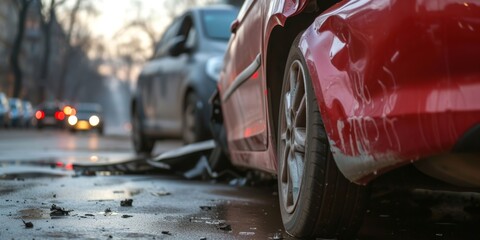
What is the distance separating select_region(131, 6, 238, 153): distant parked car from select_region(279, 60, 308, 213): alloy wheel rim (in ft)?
14.5

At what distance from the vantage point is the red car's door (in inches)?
171

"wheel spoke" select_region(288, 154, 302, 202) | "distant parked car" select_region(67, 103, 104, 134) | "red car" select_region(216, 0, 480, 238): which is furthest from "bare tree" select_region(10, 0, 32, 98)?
"wheel spoke" select_region(288, 154, 302, 202)

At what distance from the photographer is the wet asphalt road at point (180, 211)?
139 inches

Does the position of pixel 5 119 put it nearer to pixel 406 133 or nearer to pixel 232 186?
pixel 232 186

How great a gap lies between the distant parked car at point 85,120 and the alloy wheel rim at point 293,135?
125 ft

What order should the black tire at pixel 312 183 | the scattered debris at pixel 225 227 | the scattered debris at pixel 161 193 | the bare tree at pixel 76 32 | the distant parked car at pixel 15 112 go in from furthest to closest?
the bare tree at pixel 76 32 < the distant parked car at pixel 15 112 < the scattered debris at pixel 161 193 < the scattered debris at pixel 225 227 < the black tire at pixel 312 183

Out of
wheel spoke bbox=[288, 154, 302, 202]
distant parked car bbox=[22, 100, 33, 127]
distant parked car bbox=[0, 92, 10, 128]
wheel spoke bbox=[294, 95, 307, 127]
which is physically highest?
wheel spoke bbox=[294, 95, 307, 127]

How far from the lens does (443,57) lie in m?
2.37

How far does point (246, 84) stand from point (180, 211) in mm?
980

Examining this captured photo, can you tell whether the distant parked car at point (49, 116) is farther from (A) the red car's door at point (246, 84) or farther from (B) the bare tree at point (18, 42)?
(A) the red car's door at point (246, 84)

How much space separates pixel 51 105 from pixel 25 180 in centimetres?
3959

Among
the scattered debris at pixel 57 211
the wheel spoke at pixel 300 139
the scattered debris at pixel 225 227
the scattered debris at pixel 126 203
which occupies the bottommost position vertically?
the scattered debris at pixel 126 203

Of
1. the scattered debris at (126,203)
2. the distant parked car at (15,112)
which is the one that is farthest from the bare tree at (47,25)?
the scattered debris at (126,203)

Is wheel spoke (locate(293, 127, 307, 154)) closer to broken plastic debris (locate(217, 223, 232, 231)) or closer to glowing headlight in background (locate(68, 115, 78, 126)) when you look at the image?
broken plastic debris (locate(217, 223, 232, 231))
